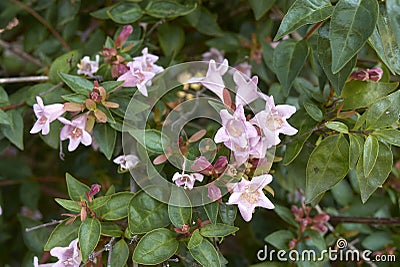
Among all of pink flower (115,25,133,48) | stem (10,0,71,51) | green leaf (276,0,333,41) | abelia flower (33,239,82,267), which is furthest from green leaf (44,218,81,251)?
stem (10,0,71,51)

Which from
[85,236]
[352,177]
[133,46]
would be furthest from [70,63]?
[352,177]

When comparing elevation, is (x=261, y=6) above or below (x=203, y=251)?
above

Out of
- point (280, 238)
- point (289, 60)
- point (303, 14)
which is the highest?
point (303, 14)

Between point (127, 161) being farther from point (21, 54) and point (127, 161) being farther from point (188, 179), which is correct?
point (21, 54)

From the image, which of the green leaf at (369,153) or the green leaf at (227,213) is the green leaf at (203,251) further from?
the green leaf at (369,153)

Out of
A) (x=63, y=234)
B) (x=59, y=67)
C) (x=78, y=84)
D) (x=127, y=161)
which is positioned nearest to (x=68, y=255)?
(x=63, y=234)

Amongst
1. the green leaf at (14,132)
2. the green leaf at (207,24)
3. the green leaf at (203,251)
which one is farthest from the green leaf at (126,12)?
the green leaf at (203,251)
